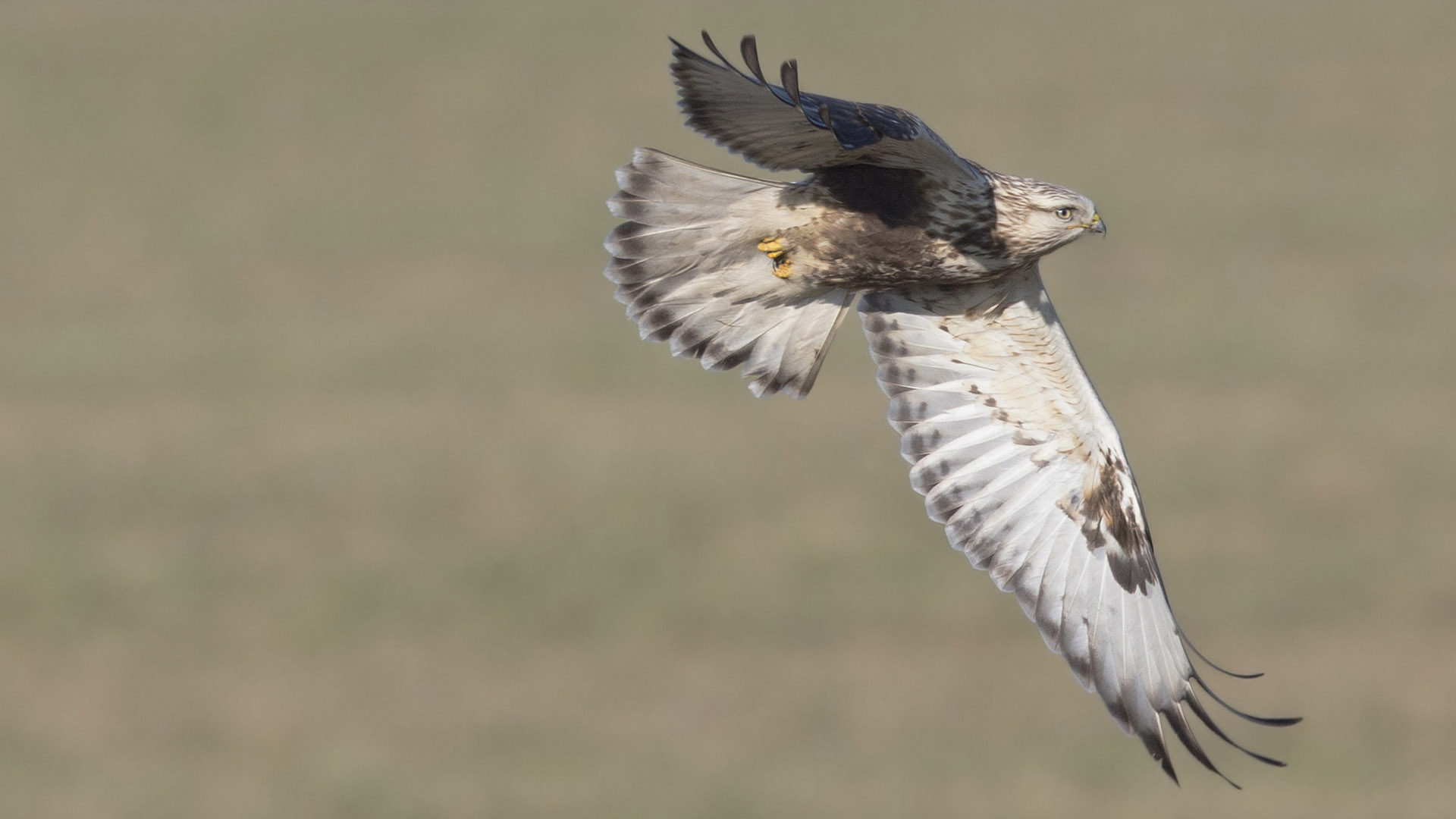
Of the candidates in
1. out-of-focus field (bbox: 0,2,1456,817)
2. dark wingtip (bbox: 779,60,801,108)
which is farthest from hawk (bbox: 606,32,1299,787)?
out-of-focus field (bbox: 0,2,1456,817)

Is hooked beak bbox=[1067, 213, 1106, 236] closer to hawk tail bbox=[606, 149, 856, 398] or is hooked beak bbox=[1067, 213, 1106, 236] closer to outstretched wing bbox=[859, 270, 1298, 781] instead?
outstretched wing bbox=[859, 270, 1298, 781]

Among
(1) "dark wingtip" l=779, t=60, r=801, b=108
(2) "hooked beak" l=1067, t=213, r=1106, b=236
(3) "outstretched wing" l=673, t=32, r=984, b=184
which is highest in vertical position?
(3) "outstretched wing" l=673, t=32, r=984, b=184

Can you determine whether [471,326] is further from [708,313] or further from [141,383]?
[708,313]

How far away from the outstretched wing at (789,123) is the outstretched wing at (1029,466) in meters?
0.99

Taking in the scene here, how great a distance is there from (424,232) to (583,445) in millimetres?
11407

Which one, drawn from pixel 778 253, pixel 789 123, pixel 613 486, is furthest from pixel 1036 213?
pixel 613 486

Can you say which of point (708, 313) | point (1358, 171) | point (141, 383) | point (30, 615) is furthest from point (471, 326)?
point (708, 313)

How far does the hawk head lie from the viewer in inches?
237

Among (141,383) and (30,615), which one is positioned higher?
(141,383)

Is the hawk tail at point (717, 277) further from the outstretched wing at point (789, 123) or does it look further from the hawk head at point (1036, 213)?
the hawk head at point (1036, 213)

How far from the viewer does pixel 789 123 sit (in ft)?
18.1

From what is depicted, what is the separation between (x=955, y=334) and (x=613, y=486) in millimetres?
12323

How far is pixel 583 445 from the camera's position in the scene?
20.4 meters

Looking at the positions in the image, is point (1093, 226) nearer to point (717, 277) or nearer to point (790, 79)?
point (717, 277)
